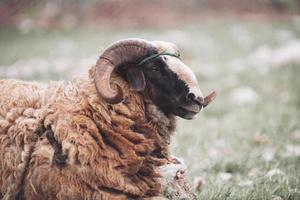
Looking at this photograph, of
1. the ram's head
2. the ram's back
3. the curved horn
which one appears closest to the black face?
the ram's head

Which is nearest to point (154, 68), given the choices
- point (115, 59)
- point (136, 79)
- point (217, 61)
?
point (136, 79)

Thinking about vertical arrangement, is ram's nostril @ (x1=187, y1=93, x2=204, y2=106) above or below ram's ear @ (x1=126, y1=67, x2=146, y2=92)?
below

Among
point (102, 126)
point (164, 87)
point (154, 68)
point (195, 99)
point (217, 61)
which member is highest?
point (217, 61)

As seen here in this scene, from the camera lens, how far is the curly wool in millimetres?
3518

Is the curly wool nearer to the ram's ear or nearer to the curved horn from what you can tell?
the ram's ear

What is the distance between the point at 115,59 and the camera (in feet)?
12.2

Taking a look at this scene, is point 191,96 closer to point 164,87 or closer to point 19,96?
point 164,87

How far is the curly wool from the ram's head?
0.31ft

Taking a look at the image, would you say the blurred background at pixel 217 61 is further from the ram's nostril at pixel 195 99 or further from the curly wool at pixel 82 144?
the ram's nostril at pixel 195 99

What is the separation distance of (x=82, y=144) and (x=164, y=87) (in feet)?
2.52

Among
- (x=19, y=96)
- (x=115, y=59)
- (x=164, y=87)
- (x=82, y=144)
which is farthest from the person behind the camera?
(x=19, y=96)

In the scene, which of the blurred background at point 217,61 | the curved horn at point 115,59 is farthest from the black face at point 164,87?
the blurred background at point 217,61

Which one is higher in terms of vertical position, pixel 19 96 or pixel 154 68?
pixel 154 68

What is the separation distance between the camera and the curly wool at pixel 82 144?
3.52 meters
